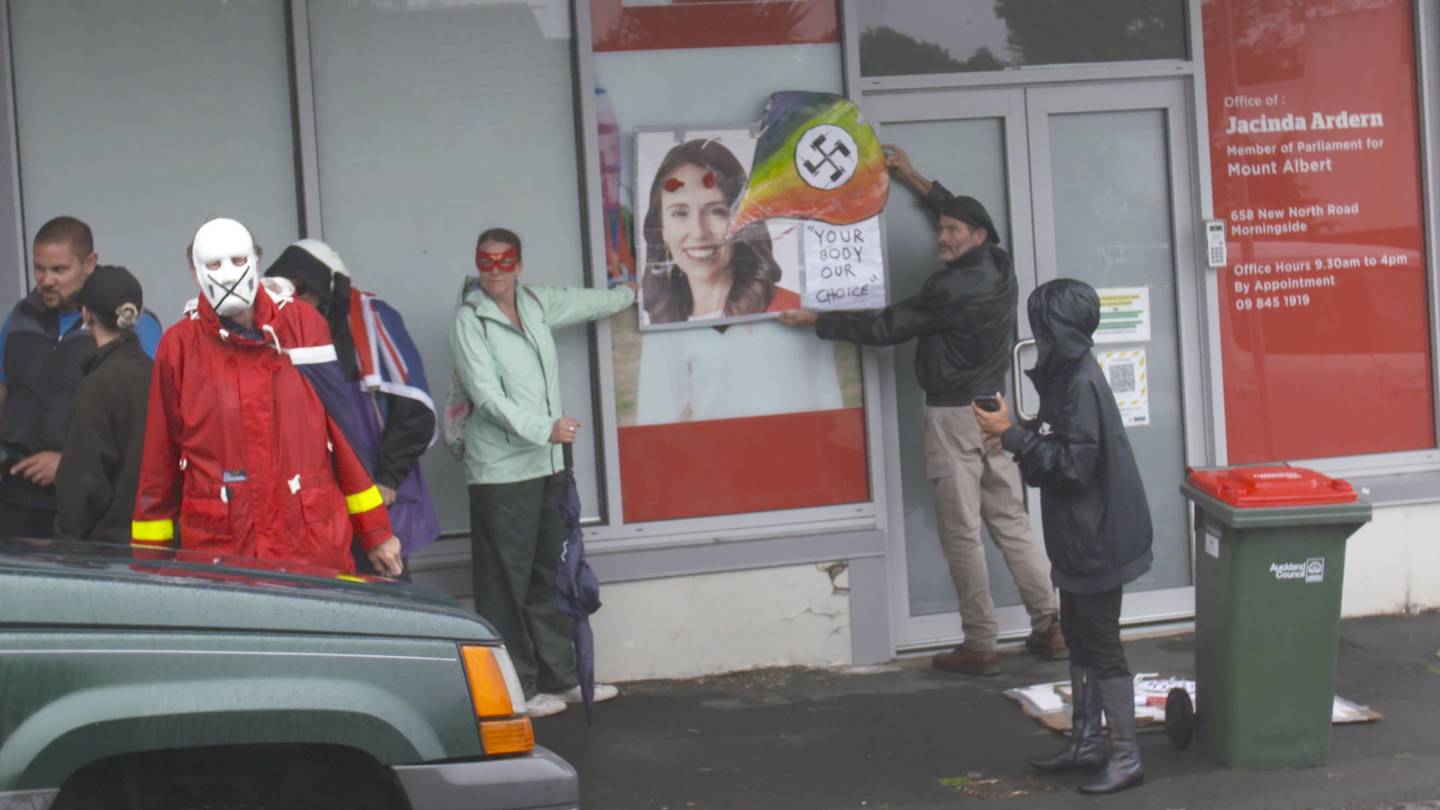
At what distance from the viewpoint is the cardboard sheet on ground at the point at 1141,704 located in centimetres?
666

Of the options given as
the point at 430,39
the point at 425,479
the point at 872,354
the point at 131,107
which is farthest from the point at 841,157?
the point at 131,107

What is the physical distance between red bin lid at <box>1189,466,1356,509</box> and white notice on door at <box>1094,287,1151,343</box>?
2.35 m

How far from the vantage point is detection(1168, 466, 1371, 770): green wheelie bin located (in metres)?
5.86

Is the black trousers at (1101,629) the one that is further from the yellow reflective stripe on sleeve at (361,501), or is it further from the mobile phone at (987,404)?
the yellow reflective stripe on sleeve at (361,501)

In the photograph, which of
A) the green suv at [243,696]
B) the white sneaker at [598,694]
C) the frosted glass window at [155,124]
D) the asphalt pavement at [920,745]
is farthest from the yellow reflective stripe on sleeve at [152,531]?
the white sneaker at [598,694]

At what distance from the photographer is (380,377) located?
6.60m

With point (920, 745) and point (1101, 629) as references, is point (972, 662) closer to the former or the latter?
point (920, 745)

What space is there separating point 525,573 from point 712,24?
2.63 metres

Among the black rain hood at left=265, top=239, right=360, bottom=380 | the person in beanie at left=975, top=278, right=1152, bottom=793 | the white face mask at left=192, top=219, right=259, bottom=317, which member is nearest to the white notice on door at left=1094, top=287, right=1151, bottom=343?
the person in beanie at left=975, top=278, right=1152, bottom=793

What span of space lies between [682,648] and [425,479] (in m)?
1.41

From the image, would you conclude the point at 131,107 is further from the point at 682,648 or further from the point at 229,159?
the point at 682,648

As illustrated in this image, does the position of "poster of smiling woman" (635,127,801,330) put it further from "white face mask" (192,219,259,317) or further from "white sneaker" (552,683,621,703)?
"white face mask" (192,219,259,317)

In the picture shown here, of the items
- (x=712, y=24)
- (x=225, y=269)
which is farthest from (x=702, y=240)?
(x=225, y=269)

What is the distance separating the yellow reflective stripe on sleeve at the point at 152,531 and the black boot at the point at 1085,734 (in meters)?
3.15
